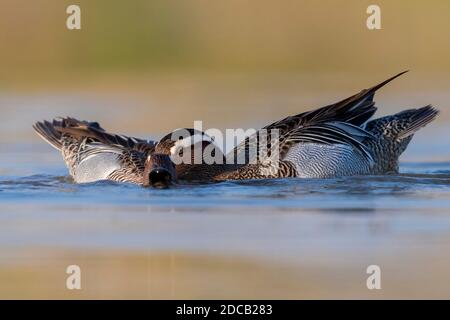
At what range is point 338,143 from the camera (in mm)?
12469

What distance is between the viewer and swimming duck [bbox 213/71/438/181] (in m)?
12.3

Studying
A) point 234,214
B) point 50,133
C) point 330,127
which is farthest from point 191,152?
point 234,214

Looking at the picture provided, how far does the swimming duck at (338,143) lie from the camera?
12.3 meters

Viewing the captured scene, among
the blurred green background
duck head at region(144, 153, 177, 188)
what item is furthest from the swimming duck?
the blurred green background

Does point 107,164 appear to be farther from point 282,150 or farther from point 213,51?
point 213,51

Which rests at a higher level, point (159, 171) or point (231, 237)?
point (159, 171)

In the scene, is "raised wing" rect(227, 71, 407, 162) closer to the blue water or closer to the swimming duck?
the swimming duck

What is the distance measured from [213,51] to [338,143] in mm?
6126

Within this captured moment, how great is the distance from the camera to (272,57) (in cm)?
1833

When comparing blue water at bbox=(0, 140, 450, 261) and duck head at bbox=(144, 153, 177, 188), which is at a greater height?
duck head at bbox=(144, 153, 177, 188)

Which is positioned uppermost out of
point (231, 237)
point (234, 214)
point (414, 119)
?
point (414, 119)

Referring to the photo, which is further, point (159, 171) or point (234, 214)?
point (159, 171)

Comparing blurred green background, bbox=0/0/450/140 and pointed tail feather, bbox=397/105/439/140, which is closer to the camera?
pointed tail feather, bbox=397/105/439/140

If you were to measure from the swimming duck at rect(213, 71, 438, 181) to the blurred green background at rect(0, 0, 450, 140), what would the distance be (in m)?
4.20
